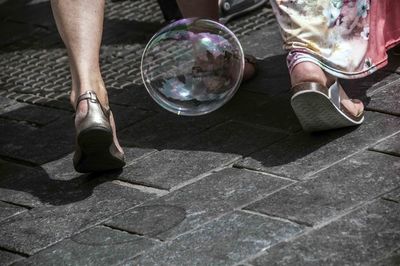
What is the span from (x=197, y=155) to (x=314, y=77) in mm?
549

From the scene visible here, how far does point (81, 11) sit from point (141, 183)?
2.26 feet

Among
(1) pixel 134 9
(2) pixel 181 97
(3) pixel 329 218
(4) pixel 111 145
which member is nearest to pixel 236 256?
(3) pixel 329 218

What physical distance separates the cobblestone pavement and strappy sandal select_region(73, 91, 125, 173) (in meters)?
0.08

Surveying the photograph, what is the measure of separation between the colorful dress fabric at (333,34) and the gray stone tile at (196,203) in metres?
0.50

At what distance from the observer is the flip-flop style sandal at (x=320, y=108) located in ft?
12.7

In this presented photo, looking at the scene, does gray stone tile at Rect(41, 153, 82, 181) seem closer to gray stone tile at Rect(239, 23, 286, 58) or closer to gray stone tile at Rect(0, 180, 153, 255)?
gray stone tile at Rect(0, 180, 153, 255)

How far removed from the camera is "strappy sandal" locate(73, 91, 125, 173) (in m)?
3.91

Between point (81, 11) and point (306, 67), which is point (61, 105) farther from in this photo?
point (306, 67)

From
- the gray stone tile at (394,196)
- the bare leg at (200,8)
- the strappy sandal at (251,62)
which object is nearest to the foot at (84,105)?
the bare leg at (200,8)

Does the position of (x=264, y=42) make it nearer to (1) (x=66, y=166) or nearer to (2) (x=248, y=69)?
(2) (x=248, y=69)

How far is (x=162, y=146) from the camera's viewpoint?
432cm

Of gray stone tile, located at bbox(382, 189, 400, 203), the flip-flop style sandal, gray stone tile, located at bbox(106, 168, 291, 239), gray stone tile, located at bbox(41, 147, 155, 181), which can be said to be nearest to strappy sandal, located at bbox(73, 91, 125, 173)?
gray stone tile, located at bbox(41, 147, 155, 181)

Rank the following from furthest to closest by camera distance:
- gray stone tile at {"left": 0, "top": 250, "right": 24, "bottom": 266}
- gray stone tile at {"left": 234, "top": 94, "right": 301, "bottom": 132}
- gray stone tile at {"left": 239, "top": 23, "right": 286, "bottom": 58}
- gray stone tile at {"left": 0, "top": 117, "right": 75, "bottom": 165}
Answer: gray stone tile at {"left": 239, "top": 23, "right": 286, "bottom": 58} → gray stone tile at {"left": 0, "top": 117, "right": 75, "bottom": 165} → gray stone tile at {"left": 234, "top": 94, "right": 301, "bottom": 132} → gray stone tile at {"left": 0, "top": 250, "right": 24, "bottom": 266}

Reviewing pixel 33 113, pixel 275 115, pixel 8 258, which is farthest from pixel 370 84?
pixel 8 258
